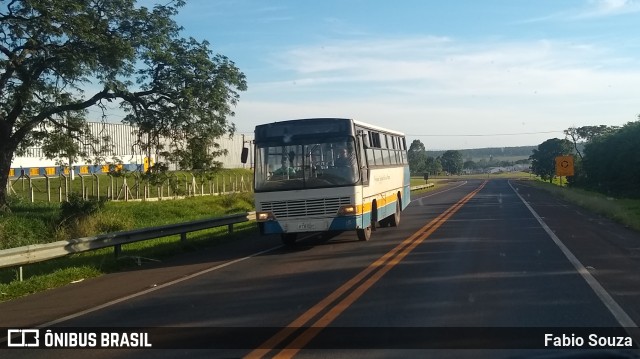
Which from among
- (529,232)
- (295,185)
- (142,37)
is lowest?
(529,232)

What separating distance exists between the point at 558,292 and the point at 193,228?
11339 mm

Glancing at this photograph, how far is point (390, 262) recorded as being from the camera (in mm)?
13117

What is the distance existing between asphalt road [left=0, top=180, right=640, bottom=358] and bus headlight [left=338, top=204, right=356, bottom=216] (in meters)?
0.88

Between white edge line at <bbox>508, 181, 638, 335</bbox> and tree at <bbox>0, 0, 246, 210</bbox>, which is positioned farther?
tree at <bbox>0, 0, 246, 210</bbox>

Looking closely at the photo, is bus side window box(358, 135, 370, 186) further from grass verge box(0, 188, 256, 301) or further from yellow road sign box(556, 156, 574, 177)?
yellow road sign box(556, 156, 574, 177)

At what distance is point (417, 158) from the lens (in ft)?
451

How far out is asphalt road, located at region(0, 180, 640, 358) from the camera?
698 cm

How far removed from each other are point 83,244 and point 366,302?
25.4 feet

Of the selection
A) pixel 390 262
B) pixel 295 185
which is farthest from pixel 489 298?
pixel 295 185

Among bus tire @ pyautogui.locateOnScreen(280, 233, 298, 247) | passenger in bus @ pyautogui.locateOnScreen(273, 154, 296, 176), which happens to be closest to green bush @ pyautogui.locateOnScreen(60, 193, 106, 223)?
bus tire @ pyautogui.locateOnScreen(280, 233, 298, 247)

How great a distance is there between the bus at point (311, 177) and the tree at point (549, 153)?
82879 mm

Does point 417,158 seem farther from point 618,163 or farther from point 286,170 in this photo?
point 286,170

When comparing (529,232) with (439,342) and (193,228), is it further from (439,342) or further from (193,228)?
(439,342)

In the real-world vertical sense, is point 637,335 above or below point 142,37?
below
